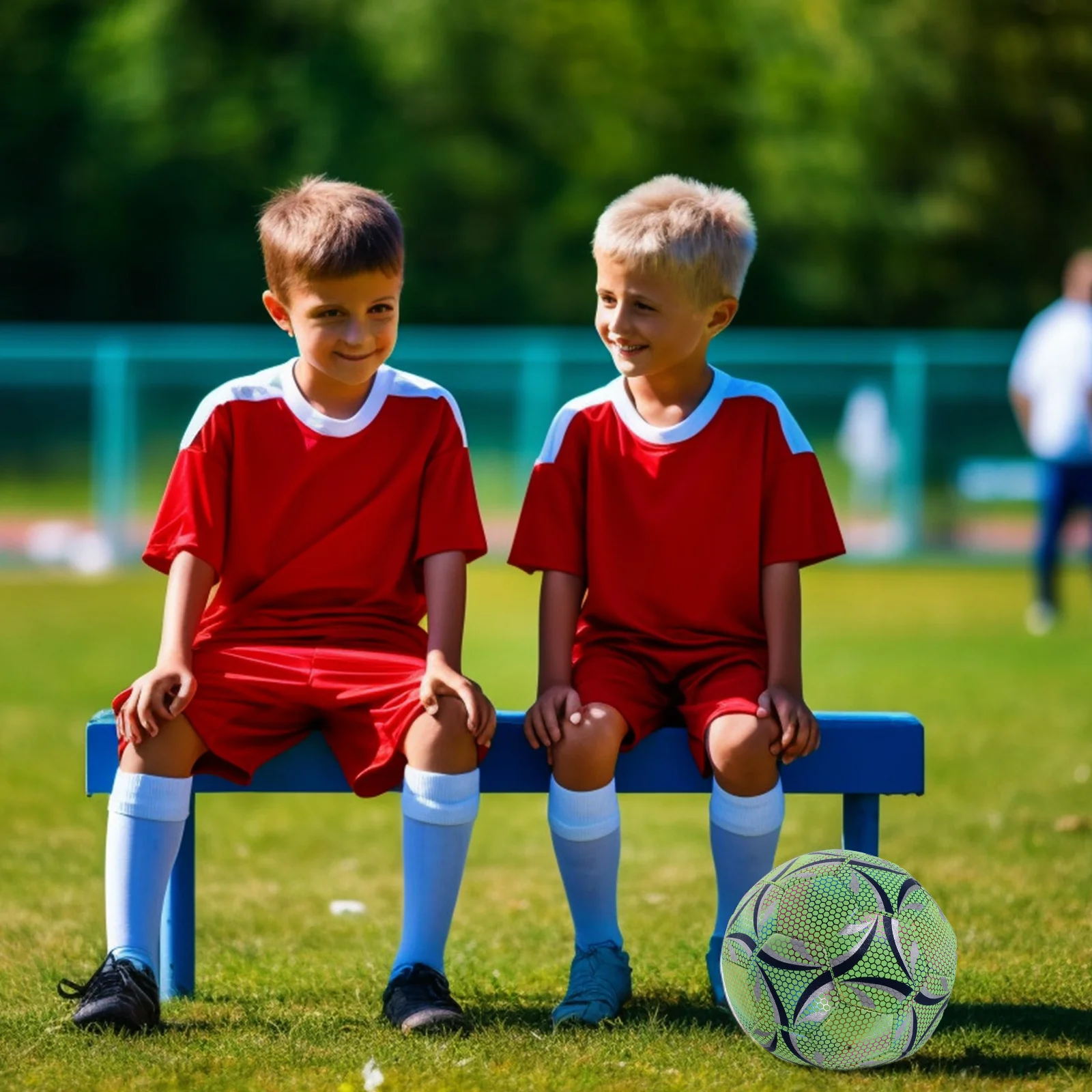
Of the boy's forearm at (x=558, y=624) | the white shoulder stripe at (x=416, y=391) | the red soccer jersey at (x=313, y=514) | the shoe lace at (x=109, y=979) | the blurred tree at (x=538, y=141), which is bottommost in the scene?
the shoe lace at (x=109, y=979)

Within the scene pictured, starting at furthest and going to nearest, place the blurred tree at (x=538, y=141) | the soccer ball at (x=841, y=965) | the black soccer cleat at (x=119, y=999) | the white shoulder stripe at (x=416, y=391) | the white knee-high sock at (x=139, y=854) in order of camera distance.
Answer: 1. the blurred tree at (x=538, y=141)
2. the white shoulder stripe at (x=416, y=391)
3. the white knee-high sock at (x=139, y=854)
4. the black soccer cleat at (x=119, y=999)
5. the soccer ball at (x=841, y=965)

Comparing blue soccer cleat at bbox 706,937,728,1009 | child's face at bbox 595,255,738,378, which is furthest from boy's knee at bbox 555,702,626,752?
child's face at bbox 595,255,738,378

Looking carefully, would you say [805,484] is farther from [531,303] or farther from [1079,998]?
[531,303]

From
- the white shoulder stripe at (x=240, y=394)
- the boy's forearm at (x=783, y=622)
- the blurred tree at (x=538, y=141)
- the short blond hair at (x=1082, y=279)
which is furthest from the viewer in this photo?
the blurred tree at (x=538, y=141)

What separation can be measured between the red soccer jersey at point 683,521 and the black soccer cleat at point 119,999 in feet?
3.58

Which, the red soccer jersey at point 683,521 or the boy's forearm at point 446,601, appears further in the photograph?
the red soccer jersey at point 683,521

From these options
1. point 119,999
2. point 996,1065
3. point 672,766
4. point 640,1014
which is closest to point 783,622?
point 672,766

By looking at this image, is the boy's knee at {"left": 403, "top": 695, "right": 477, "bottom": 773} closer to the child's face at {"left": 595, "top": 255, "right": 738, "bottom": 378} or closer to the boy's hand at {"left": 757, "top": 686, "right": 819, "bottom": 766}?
the boy's hand at {"left": 757, "top": 686, "right": 819, "bottom": 766}

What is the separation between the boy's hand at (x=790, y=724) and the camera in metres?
3.43

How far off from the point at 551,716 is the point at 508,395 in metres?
14.0

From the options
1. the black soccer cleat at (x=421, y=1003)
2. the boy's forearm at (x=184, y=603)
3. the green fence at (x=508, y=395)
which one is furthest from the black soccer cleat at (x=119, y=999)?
the green fence at (x=508, y=395)

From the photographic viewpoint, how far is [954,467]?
1712 centimetres

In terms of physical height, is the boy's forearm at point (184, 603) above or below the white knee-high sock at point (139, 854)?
above

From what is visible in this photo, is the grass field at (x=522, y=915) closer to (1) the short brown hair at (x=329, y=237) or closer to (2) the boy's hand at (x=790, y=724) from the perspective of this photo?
(2) the boy's hand at (x=790, y=724)
